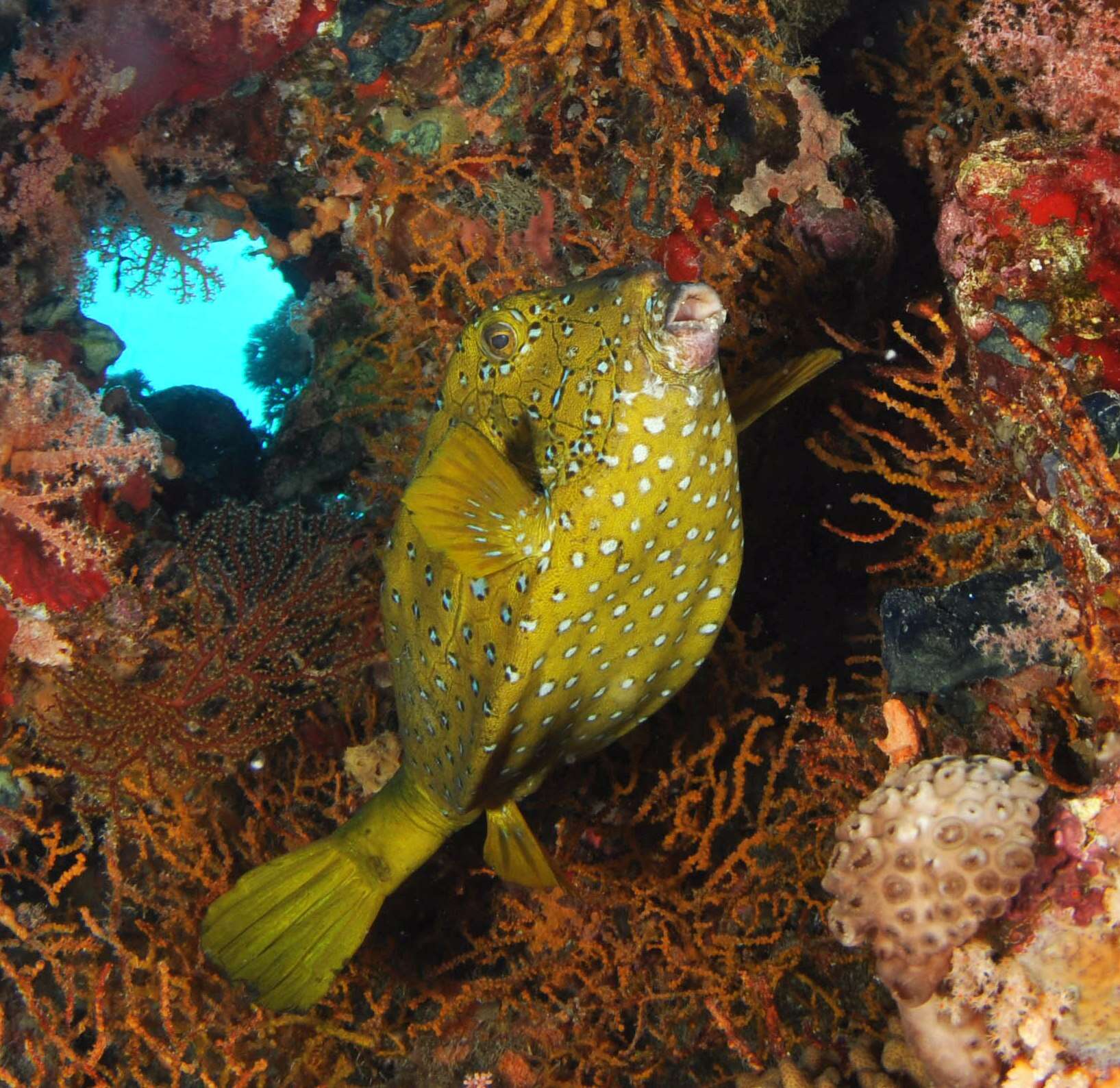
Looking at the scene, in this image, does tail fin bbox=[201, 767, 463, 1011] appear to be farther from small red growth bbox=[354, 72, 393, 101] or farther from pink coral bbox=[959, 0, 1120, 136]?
pink coral bbox=[959, 0, 1120, 136]

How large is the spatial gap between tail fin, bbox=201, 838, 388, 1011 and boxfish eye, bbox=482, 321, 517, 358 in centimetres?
252

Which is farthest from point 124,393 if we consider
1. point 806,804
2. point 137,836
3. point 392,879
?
point 806,804

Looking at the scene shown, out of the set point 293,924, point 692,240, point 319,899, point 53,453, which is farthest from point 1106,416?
point 53,453

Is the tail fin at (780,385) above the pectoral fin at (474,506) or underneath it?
underneath

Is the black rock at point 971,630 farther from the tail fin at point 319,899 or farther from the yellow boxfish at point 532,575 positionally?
the tail fin at point 319,899

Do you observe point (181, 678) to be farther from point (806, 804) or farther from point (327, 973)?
point (806, 804)

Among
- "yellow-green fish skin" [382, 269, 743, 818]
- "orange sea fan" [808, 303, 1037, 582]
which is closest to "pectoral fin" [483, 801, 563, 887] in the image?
"yellow-green fish skin" [382, 269, 743, 818]

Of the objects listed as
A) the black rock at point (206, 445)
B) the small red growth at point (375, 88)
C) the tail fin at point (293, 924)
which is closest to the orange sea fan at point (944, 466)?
the tail fin at point (293, 924)

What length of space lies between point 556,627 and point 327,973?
7.05ft

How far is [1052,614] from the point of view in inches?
121

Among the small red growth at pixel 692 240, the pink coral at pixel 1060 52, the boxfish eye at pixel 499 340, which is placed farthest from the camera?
the small red growth at pixel 692 240

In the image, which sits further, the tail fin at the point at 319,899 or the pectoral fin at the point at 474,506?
the tail fin at the point at 319,899

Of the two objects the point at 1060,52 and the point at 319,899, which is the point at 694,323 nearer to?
the point at 1060,52

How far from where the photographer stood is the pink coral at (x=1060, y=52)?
11.8ft
